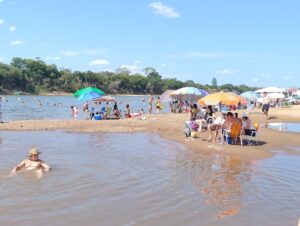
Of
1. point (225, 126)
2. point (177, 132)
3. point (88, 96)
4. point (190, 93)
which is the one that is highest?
point (190, 93)

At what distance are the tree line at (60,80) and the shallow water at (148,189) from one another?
292 feet

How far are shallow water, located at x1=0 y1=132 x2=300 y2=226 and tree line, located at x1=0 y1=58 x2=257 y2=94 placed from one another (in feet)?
292

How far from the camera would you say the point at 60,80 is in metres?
114

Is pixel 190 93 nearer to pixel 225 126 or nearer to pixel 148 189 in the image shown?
pixel 225 126

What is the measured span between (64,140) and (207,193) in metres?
8.92

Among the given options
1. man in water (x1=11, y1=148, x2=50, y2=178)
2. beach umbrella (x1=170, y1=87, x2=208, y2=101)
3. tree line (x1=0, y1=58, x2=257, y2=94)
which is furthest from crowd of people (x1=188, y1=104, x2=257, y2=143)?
tree line (x1=0, y1=58, x2=257, y2=94)

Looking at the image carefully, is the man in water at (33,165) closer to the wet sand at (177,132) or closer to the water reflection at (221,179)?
the water reflection at (221,179)

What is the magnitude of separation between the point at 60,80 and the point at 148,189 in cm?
10803

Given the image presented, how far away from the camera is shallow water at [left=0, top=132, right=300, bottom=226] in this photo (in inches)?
263

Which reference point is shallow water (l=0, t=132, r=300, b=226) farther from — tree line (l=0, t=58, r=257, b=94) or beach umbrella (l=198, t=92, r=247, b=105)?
tree line (l=0, t=58, r=257, b=94)

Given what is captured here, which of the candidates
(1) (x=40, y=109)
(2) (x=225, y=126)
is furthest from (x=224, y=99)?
(1) (x=40, y=109)

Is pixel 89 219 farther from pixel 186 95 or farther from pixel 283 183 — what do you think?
pixel 186 95

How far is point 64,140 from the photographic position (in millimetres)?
16094

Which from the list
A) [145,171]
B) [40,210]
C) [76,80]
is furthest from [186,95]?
[76,80]
